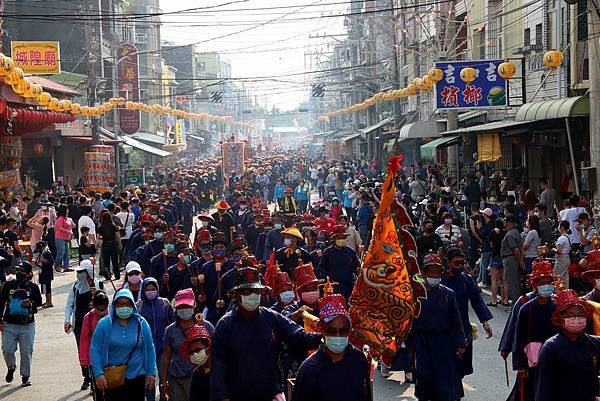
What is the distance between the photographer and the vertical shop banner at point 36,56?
113ft

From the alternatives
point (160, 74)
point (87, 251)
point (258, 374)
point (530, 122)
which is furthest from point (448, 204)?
point (160, 74)

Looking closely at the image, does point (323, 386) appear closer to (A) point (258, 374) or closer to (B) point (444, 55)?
(A) point (258, 374)

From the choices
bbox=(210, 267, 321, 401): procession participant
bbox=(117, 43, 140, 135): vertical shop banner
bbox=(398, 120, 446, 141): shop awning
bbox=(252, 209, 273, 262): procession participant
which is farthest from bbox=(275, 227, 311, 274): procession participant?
bbox=(117, 43, 140, 135): vertical shop banner

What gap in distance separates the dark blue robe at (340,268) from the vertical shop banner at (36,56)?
22746mm

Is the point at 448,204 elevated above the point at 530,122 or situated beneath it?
situated beneath

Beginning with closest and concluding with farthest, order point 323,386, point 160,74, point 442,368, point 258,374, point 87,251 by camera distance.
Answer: point 323,386 → point 258,374 → point 442,368 → point 87,251 → point 160,74

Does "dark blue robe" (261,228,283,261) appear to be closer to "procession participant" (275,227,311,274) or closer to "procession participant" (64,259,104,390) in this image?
"procession participant" (275,227,311,274)

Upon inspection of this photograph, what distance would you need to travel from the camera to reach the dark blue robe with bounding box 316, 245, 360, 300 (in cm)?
1343

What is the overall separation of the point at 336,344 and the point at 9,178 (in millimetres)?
25054

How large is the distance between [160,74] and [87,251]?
65.6 metres

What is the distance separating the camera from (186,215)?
2812 centimetres

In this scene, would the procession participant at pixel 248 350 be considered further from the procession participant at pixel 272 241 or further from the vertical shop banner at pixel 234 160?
Answer: the vertical shop banner at pixel 234 160

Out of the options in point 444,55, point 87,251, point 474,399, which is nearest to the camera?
point 474,399

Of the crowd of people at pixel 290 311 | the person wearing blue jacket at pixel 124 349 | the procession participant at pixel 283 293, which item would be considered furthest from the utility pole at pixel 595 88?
the person wearing blue jacket at pixel 124 349
